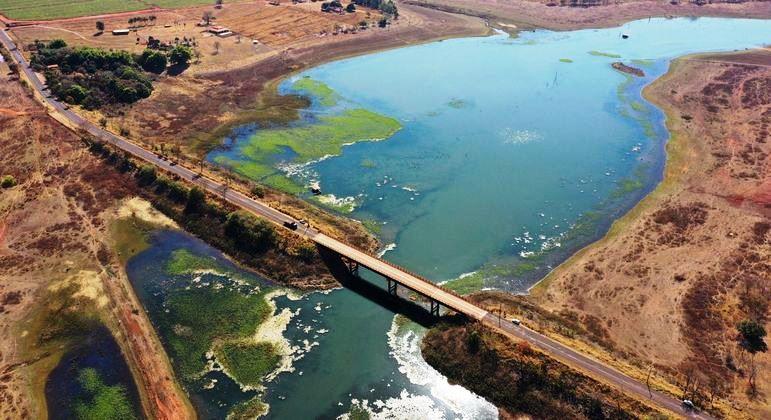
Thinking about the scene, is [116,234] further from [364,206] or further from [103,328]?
[364,206]


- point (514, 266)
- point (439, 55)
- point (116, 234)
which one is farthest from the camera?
point (439, 55)

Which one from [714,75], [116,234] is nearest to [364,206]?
[116,234]

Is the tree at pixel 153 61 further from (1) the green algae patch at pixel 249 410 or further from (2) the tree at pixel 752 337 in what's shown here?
(2) the tree at pixel 752 337

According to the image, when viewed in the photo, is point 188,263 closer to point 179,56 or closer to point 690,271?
point 690,271

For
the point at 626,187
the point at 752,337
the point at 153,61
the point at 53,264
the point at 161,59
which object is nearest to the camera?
the point at 752,337

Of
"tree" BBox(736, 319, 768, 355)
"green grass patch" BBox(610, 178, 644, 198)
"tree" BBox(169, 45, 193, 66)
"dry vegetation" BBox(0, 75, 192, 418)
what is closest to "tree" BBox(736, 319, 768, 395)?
"tree" BBox(736, 319, 768, 355)

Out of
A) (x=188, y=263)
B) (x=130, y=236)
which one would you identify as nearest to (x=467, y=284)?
(x=188, y=263)
